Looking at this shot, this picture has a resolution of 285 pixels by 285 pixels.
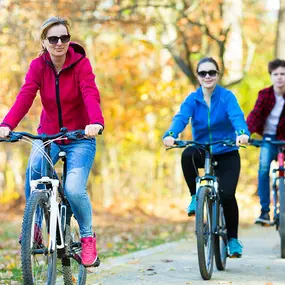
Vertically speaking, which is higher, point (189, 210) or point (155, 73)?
point (155, 73)

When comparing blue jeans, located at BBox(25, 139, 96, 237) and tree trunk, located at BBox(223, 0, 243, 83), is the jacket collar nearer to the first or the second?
blue jeans, located at BBox(25, 139, 96, 237)

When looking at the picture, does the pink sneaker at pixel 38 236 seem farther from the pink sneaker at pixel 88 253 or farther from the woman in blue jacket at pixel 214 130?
the woman in blue jacket at pixel 214 130

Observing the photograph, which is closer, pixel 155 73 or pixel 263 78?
pixel 155 73

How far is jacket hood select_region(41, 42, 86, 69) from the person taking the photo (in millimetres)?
5869

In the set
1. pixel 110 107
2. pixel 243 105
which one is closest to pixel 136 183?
pixel 110 107

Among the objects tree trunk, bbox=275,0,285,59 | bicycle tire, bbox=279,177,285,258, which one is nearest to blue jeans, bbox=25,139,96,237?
bicycle tire, bbox=279,177,285,258

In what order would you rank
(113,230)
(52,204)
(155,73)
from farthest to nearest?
1. (155,73)
2. (113,230)
3. (52,204)

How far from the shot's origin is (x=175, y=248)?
9.78 m

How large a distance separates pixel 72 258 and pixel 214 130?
2227mm

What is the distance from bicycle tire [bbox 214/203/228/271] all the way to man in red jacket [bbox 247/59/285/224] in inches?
65.8

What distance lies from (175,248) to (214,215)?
2626 millimetres

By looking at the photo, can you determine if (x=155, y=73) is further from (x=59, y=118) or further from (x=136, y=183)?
(x=59, y=118)

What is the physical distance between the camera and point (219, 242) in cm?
750

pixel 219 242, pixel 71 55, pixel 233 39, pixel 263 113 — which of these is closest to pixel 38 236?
pixel 71 55
